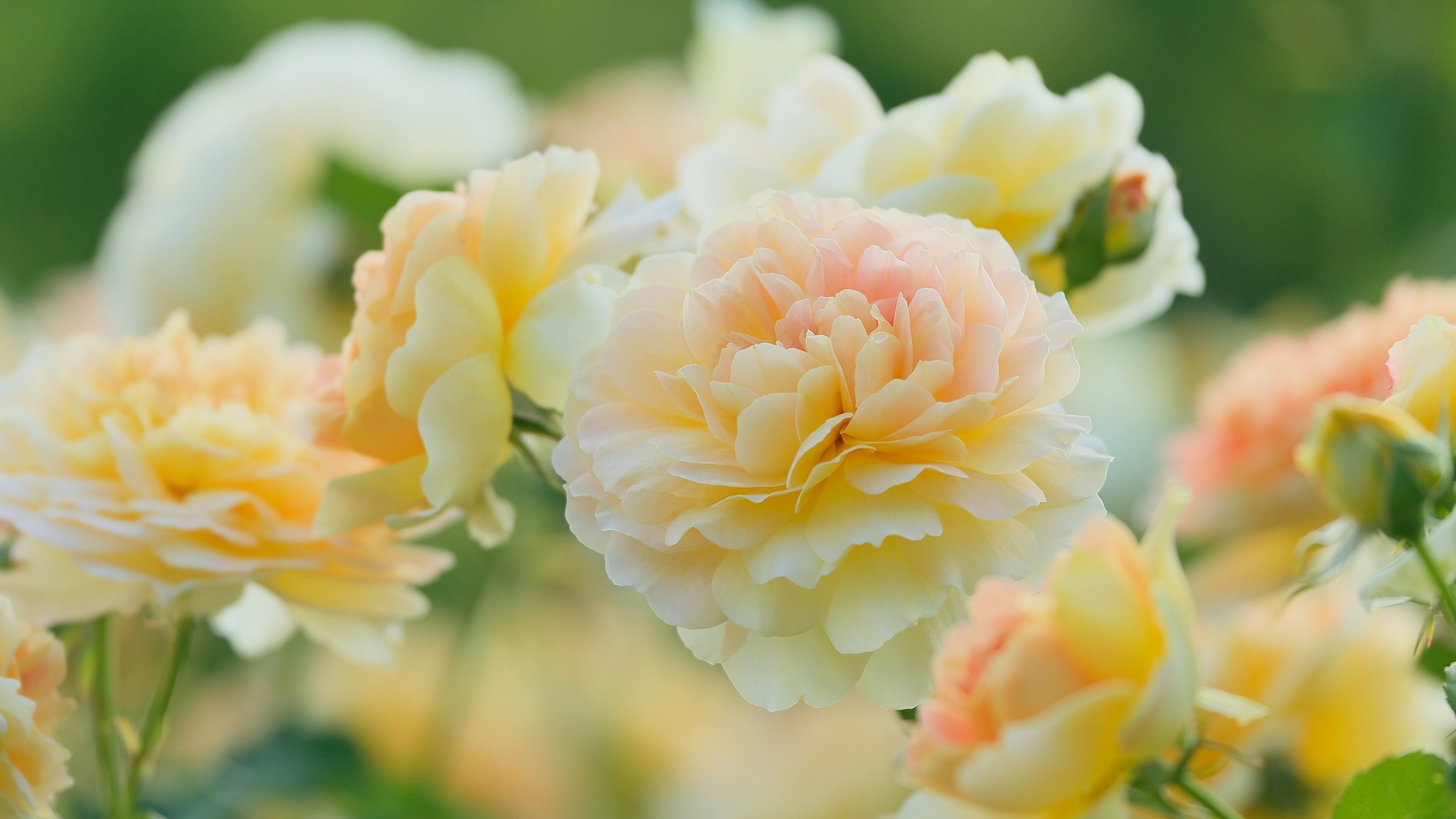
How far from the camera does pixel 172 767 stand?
486mm

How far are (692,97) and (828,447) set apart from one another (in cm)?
44

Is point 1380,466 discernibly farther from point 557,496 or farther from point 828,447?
point 557,496

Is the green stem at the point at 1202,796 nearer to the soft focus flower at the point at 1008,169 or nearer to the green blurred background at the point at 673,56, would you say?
the soft focus flower at the point at 1008,169

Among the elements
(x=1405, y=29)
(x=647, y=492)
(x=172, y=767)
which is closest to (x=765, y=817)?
(x=172, y=767)

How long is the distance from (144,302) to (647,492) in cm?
40

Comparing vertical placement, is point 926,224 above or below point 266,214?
above

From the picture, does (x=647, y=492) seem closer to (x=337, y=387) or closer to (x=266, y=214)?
(x=337, y=387)

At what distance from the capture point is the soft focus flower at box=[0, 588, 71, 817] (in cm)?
19

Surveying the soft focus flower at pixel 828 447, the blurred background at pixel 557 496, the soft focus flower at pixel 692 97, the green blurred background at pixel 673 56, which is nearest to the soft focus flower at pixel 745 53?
the soft focus flower at pixel 692 97

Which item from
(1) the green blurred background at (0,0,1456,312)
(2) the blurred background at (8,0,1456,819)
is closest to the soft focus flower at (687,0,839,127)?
(2) the blurred background at (8,0,1456,819)

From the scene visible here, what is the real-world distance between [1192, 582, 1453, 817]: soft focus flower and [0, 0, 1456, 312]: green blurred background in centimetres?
55

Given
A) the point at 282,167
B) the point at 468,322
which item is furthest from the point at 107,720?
the point at 282,167

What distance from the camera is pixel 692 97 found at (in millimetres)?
591

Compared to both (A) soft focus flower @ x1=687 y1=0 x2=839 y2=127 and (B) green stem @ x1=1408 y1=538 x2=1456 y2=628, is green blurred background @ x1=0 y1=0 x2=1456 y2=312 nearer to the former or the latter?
(A) soft focus flower @ x1=687 y1=0 x2=839 y2=127
